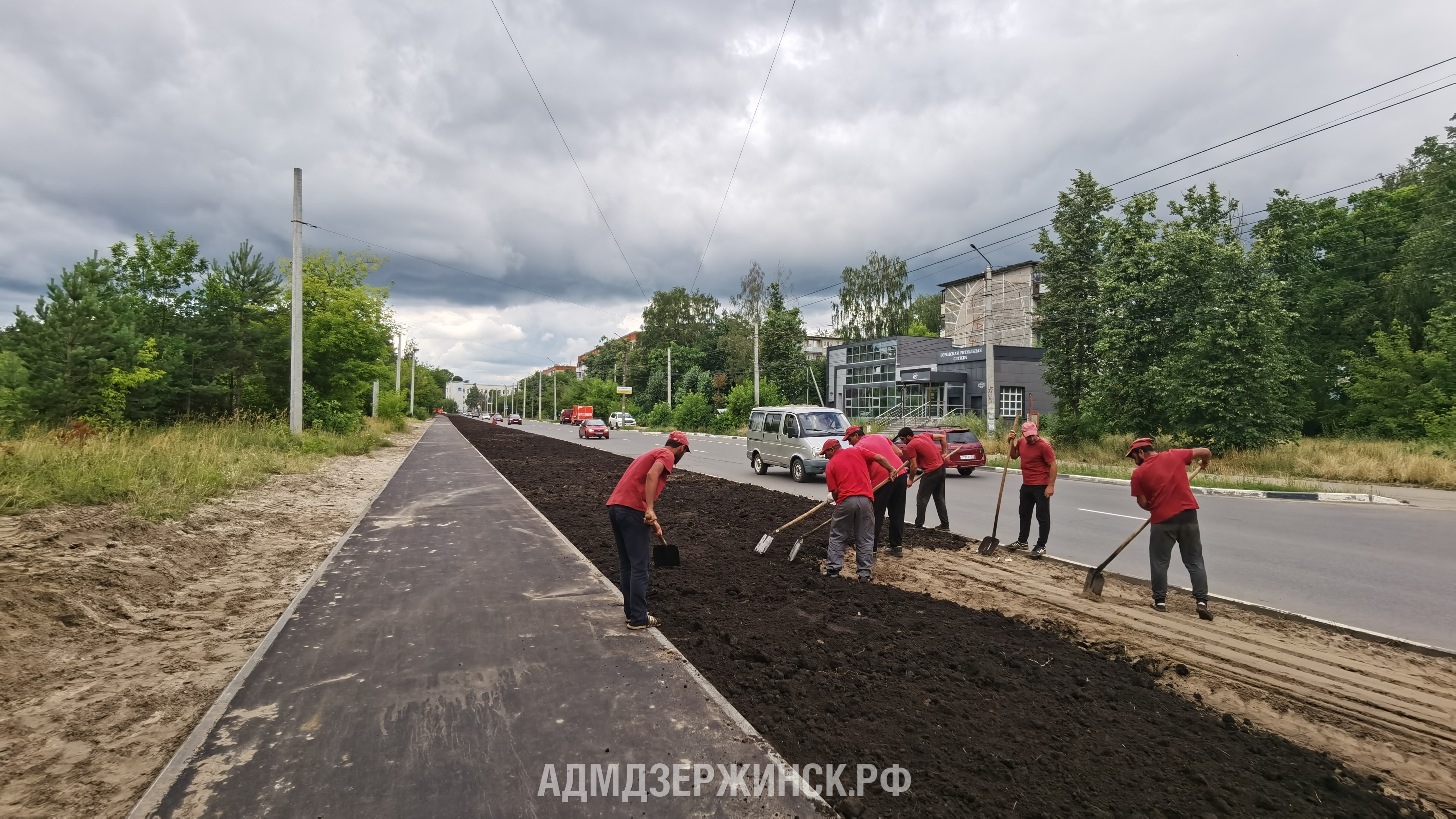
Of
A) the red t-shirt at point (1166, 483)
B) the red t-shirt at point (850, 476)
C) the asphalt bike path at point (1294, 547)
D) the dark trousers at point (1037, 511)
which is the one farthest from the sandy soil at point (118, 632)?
the asphalt bike path at point (1294, 547)

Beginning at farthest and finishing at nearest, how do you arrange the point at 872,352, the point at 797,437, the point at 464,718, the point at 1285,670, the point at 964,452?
the point at 872,352, the point at 964,452, the point at 797,437, the point at 1285,670, the point at 464,718

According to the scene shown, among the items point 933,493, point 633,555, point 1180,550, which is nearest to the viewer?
point 633,555

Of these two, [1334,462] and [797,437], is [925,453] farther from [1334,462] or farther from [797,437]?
[1334,462]

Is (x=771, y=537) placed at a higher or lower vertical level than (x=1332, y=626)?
higher

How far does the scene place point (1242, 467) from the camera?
59.3 ft

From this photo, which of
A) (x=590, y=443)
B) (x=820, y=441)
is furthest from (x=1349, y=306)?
(x=590, y=443)

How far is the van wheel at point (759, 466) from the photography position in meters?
17.7

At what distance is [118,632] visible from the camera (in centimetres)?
502

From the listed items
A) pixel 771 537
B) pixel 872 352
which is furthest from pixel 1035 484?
pixel 872 352

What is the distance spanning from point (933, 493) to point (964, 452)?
8.95 m

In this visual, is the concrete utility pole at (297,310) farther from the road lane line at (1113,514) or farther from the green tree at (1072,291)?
the green tree at (1072,291)

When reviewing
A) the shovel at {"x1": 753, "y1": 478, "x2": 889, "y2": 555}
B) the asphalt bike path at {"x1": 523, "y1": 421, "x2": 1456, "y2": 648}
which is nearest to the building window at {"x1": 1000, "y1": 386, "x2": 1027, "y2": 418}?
the asphalt bike path at {"x1": 523, "y1": 421, "x2": 1456, "y2": 648}

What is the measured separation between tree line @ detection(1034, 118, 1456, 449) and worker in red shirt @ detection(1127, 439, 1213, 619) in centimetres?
1684

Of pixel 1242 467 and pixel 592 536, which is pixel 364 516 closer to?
pixel 592 536
